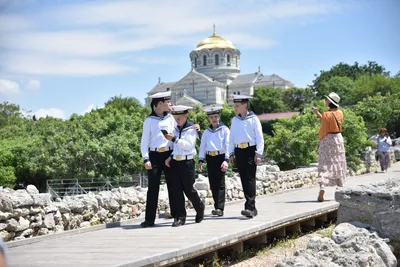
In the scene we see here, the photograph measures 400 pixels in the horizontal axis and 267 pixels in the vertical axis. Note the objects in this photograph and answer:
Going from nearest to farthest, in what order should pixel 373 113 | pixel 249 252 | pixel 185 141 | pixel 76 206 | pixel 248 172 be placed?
1. pixel 249 252
2. pixel 185 141
3. pixel 76 206
4. pixel 248 172
5. pixel 373 113

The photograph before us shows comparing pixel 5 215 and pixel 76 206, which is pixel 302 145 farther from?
pixel 5 215

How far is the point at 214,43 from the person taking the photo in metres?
123

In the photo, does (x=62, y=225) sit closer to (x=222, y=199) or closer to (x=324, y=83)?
(x=222, y=199)

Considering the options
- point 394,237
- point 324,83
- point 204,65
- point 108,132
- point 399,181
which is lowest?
point 394,237

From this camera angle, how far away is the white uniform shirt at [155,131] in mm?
7906

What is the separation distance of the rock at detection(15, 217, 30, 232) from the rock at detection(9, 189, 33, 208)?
0.62 ft

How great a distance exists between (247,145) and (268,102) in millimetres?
81747

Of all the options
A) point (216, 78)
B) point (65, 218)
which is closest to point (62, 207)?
point (65, 218)

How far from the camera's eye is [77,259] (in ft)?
18.2

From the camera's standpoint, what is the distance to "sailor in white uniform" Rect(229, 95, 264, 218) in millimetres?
8461

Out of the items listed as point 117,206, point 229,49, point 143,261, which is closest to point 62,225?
point 117,206

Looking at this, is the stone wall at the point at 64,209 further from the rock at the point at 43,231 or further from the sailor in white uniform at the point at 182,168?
the sailor in white uniform at the point at 182,168

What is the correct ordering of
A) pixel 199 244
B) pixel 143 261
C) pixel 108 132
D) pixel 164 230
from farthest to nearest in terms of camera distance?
pixel 108 132, pixel 164 230, pixel 199 244, pixel 143 261

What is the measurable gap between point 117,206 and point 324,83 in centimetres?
8232
